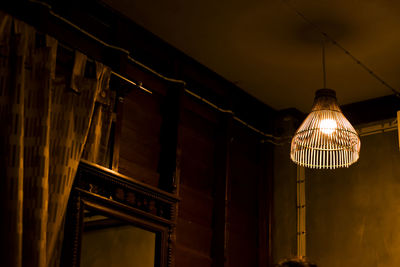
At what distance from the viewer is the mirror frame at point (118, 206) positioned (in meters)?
3.70

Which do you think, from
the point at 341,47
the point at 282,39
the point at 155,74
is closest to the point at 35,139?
the point at 155,74

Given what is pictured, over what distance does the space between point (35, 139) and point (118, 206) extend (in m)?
0.77

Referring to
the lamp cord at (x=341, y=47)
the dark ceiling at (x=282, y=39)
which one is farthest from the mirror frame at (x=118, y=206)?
the lamp cord at (x=341, y=47)

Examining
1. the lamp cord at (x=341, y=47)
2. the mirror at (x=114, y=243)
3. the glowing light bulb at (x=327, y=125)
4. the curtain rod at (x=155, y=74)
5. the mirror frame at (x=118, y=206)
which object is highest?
the lamp cord at (x=341, y=47)

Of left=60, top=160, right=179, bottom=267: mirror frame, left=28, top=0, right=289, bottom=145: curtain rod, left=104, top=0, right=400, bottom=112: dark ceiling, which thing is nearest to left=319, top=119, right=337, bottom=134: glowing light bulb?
left=104, top=0, right=400, bottom=112: dark ceiling

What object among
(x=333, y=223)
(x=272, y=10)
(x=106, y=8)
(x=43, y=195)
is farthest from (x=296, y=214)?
(x=43, y=195)

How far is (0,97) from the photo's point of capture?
3.46 m

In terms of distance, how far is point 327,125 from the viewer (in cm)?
435

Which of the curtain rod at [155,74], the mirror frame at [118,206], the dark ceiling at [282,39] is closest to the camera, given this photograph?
the mirror frame at [118,206]

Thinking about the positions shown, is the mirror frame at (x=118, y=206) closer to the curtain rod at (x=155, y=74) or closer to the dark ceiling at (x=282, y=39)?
the curtain rod at (x=155, y=74)

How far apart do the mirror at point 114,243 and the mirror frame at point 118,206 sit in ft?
0.12

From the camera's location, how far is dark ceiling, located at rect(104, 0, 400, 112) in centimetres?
454

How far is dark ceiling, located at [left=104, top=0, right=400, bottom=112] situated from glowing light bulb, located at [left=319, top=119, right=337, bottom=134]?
79cm

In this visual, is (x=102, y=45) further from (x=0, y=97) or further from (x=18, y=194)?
(x=18, y=194)
